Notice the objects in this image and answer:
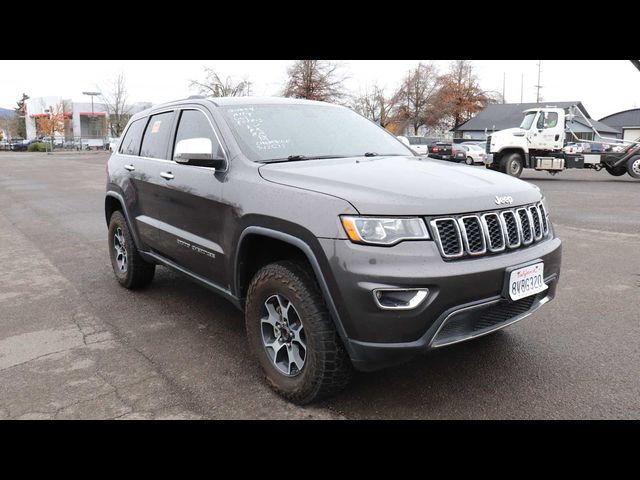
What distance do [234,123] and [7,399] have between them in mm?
2293

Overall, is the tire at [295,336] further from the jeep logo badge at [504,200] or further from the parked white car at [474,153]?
the parked white car at [474,153]

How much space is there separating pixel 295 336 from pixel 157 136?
8.58ft

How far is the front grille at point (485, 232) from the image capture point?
8.62 feet

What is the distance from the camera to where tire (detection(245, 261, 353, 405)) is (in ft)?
9.00

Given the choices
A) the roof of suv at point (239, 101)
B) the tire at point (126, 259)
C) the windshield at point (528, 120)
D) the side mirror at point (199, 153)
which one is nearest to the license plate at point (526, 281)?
the side mirror at point (199, 153)

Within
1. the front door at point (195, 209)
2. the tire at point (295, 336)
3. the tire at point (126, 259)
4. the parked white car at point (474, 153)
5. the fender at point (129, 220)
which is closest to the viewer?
the tire at point (295, 336)

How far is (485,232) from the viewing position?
274 cm

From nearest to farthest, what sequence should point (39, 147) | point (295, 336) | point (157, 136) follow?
point (295, 336) < point (157, 136) < point (39, 147)

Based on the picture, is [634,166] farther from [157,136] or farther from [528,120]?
[157,136]

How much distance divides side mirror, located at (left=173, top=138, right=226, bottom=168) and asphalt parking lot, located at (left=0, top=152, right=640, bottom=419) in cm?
138

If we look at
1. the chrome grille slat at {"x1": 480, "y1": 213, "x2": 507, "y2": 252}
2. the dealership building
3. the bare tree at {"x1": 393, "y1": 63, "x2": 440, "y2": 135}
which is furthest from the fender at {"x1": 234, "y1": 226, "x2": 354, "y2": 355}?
the dealership building

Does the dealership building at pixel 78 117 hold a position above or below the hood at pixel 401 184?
above

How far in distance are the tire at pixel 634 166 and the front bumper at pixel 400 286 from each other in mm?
20209

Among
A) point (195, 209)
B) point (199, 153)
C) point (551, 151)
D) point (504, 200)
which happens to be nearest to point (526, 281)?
point (504, 200)
